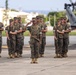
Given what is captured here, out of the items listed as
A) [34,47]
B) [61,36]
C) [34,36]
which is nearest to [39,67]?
[34,47]

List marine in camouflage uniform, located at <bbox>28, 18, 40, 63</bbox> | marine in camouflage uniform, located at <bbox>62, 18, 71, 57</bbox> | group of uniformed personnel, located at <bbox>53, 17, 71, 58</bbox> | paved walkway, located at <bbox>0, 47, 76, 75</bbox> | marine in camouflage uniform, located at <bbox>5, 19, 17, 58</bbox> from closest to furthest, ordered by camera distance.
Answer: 1. paved walkway, located at <bbox>0, 47, 76, 75</bbox>
2. marine in camouflage uniform, located at <bbox>28, 18, 40, 63</bbox>
3. marine in camouflage uniform, located at <bbox>5, 19, 17, 58</bbox>
4. group of uniformed personnel, located at <bbox>53, 17, 71, 58</bbox>
5. marine in camouflage uniform, located at <bbox>62, 18, 71, 57</bbox>

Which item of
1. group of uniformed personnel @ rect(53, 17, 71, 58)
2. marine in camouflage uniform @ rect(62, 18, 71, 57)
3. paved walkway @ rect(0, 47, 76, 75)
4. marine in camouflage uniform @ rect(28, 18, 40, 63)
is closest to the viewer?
paved walkway @ rect(0, 47, 76, 75)

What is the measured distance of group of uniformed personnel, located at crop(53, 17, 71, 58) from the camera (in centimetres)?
1952

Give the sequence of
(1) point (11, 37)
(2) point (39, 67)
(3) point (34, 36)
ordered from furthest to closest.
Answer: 1. (1) point (11, 37)
2. (3) point (34, 36)
3. (2) point (39, 67)

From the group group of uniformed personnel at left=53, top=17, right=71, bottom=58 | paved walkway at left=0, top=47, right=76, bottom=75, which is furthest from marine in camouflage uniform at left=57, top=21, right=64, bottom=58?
paved walkway at left=0, top=47, right=76, bottom=75

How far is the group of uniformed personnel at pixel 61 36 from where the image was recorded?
64.0 ft

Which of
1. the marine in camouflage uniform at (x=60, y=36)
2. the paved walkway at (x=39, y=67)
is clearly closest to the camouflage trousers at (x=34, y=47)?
the paved walkway at (x=39, y=67)

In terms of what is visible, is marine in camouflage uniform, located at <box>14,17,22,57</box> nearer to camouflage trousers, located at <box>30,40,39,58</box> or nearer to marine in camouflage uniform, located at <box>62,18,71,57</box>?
marine in camouflage uniform, located at <box>62,18,71,57</box>

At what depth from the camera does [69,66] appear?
52.5 feet

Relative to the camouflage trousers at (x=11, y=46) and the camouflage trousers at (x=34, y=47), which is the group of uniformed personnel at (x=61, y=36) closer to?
the camouflage trousers at (x=11, y=46)

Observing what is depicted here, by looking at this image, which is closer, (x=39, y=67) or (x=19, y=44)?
(x=39, y=67)

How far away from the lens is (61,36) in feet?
64.7

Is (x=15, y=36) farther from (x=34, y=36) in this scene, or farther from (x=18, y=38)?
(x=34, y=36)

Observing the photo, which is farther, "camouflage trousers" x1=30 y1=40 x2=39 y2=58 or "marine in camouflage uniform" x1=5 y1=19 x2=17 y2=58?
"marine in camouflage uniform" x1=5 y1=19 x2=17 y2=58
